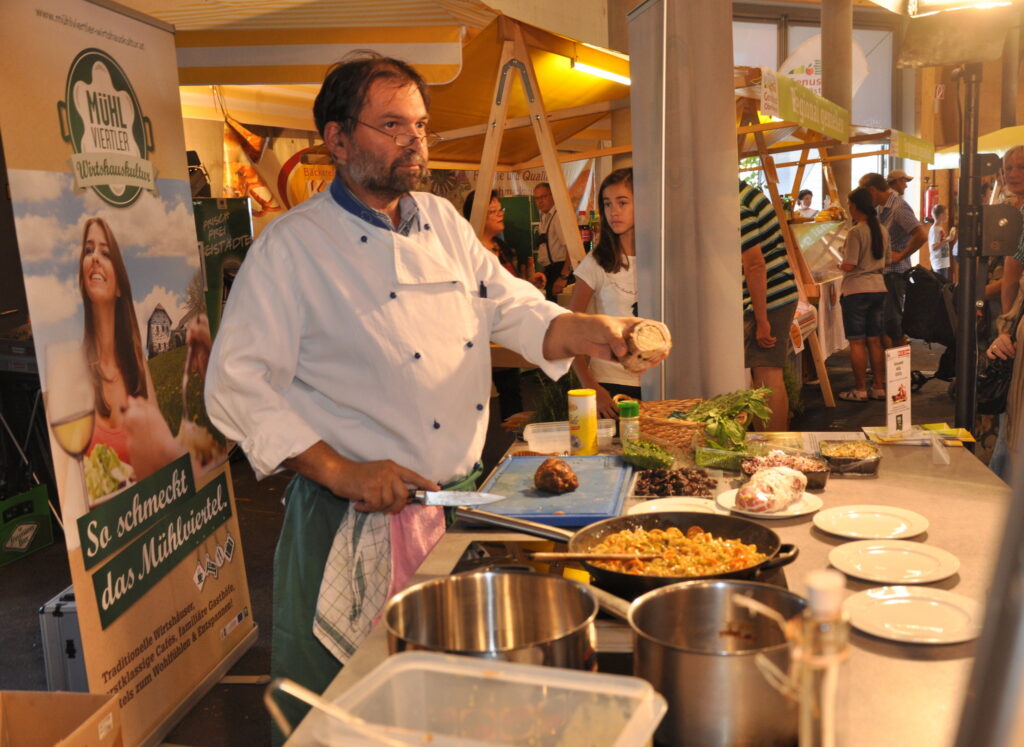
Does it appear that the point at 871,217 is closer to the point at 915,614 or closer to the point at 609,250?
the point at 609,250

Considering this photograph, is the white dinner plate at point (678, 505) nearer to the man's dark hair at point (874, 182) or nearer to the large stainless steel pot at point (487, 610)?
the large stainless steel pot at point (487, 610)

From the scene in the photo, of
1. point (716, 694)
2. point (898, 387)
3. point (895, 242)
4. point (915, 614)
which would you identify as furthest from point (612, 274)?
point (895, 242)

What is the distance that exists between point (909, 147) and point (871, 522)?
4689 mm

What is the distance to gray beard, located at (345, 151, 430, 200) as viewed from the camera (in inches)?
87.6

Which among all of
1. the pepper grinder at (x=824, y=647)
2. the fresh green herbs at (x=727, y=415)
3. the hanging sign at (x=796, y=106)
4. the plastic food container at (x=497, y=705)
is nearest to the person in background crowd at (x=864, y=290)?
the hanging sign at (x=796, y=106)

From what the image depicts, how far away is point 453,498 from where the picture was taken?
188 cm

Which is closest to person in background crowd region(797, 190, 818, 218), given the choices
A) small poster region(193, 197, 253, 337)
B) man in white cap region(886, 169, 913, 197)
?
man in white cap region(886, 169, 913, 197)

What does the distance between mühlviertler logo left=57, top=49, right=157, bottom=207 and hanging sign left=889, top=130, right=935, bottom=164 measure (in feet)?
13.8

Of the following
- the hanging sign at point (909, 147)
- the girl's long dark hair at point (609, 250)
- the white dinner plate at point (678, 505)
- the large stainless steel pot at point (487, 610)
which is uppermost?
the hanging sign at point (909, 147)

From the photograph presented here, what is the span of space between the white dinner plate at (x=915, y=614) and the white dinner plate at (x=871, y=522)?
0.97 feet

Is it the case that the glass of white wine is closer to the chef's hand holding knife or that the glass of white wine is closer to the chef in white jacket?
the chef in white jacket

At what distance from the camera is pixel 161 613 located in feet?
9.87

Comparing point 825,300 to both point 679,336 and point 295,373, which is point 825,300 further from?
point 295,373

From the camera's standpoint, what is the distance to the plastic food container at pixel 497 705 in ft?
2.85
